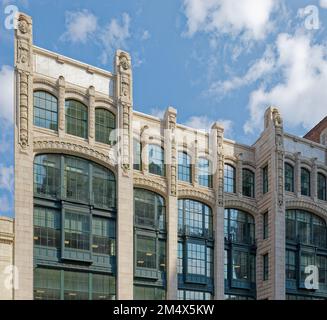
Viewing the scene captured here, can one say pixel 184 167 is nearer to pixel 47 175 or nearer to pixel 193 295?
pixel 193 295

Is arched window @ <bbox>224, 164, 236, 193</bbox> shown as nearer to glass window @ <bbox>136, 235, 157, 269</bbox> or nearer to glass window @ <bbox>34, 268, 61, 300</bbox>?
glass window @ <bbox>136, 235, 157, 269</bbox>

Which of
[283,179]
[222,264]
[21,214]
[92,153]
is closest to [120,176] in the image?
[92,153]

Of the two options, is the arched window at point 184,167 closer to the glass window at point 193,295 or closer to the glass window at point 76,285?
the glass window at point 193,295

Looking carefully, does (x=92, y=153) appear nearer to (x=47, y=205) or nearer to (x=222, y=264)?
(x=47, y=205)

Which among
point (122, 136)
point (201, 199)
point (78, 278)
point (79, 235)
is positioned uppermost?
point (122, 136)

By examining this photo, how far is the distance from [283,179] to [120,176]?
15.4 metres

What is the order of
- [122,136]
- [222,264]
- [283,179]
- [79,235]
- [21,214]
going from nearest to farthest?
[21,214] → [79,235] → [122,136] → [222,264] → [283,179]

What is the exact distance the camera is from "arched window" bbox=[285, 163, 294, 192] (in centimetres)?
5234

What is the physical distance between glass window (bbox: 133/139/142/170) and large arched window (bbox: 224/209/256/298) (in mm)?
9183

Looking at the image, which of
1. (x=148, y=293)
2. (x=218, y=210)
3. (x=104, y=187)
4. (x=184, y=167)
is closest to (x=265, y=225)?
(x=218, y=210)

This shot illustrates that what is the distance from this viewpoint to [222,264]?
157 feet

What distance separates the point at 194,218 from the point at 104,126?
34.1ft

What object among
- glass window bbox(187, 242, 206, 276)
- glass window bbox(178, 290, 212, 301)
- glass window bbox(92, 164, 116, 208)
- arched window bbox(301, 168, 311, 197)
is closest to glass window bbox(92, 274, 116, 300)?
glass window bbox(92, 164, 116, 208)

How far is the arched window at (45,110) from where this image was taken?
41500mm
